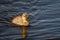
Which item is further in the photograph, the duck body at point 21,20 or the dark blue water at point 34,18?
the duck body at point 21,20

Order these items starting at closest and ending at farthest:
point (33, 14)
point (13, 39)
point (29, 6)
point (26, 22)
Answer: point (13, 39)
point (26, 22)
point (33, 14)
point (29, 6)

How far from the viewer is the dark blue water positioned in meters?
3.02

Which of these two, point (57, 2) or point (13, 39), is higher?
point (57, 2)

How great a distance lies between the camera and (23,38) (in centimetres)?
295

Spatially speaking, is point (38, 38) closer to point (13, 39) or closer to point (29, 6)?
point (13, 39)

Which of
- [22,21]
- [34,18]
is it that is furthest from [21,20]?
[34,18]

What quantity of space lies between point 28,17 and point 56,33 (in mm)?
462

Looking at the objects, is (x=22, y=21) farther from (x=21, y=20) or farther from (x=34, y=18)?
(x=34, y=18)

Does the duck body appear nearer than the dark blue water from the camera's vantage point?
No

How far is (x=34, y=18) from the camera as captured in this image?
332 cm

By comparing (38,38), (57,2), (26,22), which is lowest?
(38,38)

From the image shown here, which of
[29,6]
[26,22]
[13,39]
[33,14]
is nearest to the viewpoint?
[13,39]

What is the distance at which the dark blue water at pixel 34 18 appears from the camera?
3018 millimetres

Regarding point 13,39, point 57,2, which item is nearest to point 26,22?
point 13,39
